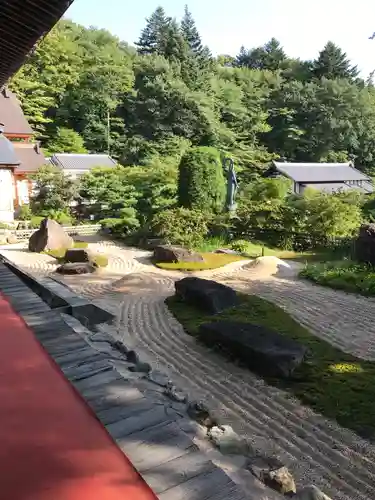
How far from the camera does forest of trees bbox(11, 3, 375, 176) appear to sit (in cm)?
3359

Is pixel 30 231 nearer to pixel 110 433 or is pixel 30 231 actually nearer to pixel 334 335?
pixel 334 335

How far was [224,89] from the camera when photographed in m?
40.4

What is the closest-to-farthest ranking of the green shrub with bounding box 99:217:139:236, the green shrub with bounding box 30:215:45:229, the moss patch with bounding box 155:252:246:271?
the moss patch with bounding box 155:252:246:271 → the green shrub with bounding box 99:217:139:236 → the green shrub with bounding box 30:215:45:229

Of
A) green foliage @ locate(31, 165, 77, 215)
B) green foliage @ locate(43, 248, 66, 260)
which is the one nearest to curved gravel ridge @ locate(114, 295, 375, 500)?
green foliage @ locate(43, 248, 66, 260)

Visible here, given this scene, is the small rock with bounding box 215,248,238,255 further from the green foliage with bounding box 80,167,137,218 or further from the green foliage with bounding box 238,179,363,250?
the green foliage with bounding box 80,167,137,218

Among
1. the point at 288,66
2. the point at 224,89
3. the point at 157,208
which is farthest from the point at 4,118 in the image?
the point at 288,66

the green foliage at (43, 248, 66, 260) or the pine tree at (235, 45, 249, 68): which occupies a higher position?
the pine tree at (235, 45, 249, 68)

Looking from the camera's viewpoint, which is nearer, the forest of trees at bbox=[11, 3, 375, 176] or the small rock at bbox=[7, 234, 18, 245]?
the small rock at bbox=[7, 234, 18, 245]

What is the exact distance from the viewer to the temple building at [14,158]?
2262 cm

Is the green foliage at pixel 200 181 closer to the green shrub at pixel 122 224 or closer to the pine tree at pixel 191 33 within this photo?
the green shrub at pixel 122 224

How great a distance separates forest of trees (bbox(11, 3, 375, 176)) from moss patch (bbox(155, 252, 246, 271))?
53.3 feet

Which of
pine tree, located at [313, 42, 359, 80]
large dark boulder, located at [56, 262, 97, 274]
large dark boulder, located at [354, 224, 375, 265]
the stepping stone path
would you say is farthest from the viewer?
pine tree, located at [313, 42, 359, 80]

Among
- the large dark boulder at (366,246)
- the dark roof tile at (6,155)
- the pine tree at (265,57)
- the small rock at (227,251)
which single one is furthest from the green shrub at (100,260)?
the pine tree at (265,57)

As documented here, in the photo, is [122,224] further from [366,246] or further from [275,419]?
[275,419]
